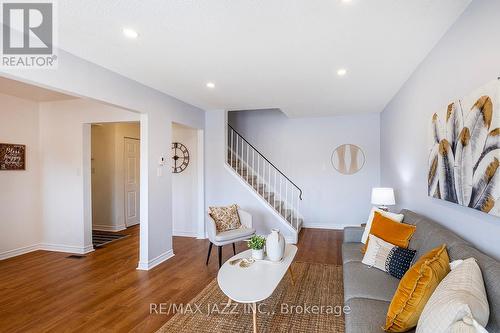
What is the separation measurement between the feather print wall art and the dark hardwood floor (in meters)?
2.18

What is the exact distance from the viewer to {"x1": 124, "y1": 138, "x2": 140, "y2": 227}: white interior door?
624 centimetres

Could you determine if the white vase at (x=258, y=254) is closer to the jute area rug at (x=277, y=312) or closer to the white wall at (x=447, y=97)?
the jute area rug at (x=277, y=312)

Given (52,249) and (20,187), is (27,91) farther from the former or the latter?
(52,249)

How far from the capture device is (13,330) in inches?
91.3

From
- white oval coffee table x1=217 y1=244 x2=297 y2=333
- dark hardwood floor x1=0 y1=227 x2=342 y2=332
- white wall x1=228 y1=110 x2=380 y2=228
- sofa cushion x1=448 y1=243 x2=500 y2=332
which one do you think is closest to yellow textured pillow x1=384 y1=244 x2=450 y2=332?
sofa cushion x1=448 y1=243 x2=500 y2=332

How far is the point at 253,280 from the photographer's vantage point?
225 cm

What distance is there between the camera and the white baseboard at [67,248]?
174 inches

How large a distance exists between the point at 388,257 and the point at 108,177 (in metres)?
5.70

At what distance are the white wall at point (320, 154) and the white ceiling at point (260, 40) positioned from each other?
2183 millimetres

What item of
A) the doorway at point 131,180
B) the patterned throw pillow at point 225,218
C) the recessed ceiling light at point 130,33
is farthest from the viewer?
the doorway at point 131,180

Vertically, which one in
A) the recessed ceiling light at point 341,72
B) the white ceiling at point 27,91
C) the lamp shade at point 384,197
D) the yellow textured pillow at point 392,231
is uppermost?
the white ceiling at point 27,91

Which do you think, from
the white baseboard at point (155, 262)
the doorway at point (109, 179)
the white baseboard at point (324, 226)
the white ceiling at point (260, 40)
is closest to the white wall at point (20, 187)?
the doorway at point (109, 179)

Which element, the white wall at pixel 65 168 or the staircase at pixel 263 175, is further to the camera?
the staircase at pixel 263 175

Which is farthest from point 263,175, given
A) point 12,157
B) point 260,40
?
point 12,157
